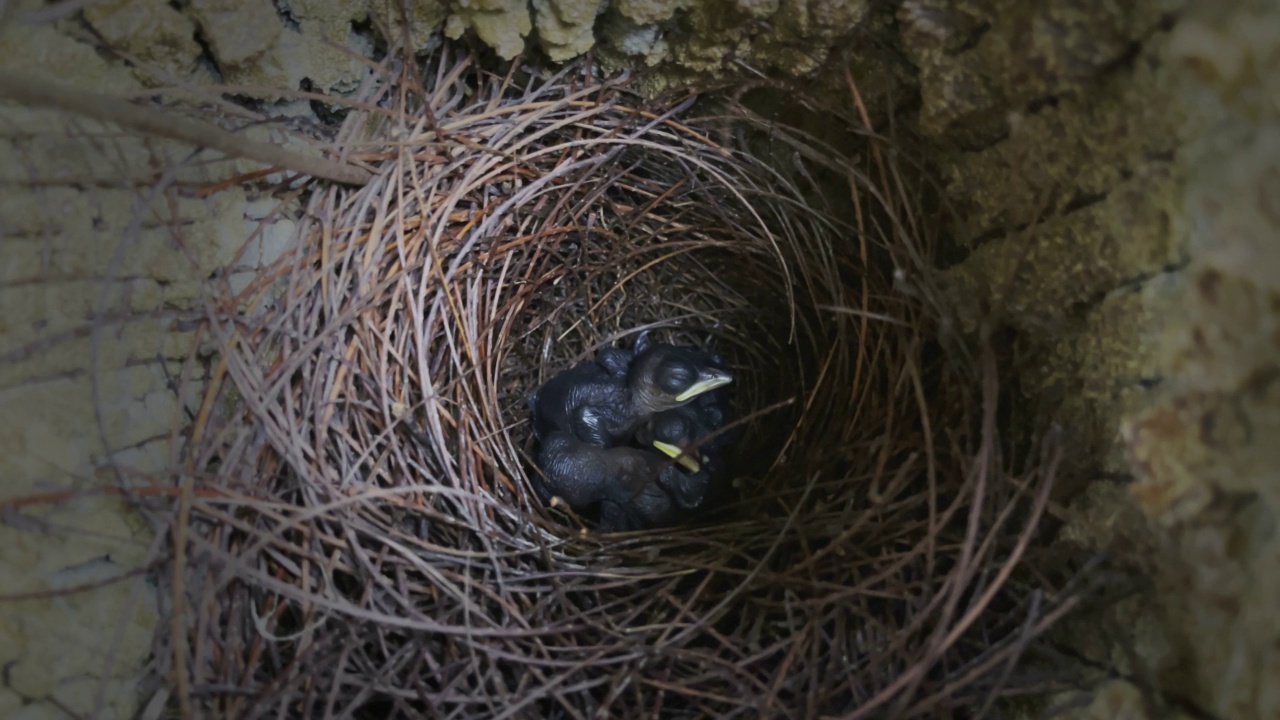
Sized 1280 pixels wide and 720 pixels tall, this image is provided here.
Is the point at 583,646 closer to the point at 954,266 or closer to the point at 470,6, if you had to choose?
the point at 954,266

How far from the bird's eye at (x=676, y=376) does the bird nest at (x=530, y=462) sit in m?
0.20

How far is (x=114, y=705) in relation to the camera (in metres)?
1.05

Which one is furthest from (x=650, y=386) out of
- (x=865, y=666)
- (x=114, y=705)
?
(x=114, y=705)

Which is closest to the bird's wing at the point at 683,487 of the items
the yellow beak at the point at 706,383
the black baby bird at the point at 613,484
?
the black baby bird at the point at 613,484

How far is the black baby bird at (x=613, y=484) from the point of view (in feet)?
4.90

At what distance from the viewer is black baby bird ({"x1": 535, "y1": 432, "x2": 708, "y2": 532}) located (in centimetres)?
149

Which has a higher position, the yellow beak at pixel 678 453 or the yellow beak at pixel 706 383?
the yellow beak at pixel 706 383

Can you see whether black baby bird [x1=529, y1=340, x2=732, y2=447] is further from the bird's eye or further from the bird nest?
the bird nest

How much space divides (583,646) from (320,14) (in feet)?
3.51

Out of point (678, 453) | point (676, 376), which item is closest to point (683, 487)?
point (678, 453)

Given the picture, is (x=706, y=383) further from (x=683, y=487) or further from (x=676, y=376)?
(x=683, y=487)

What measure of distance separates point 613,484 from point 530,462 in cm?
17

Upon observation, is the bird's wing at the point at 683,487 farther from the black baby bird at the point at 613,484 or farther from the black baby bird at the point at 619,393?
the black baby bird at the point at 619,393

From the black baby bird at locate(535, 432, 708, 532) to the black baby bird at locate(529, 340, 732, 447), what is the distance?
61 millimetres
